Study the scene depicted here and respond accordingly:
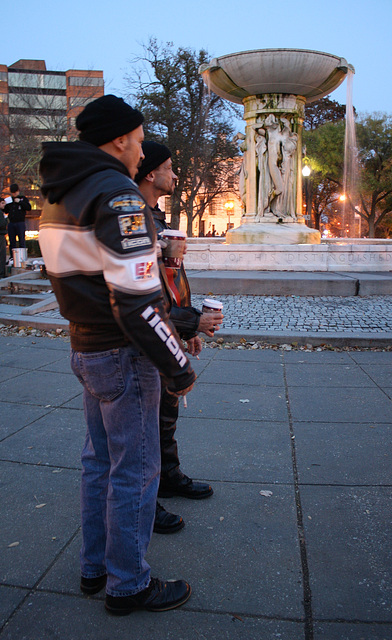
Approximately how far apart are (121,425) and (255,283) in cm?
850

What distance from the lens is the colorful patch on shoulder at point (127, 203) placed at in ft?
5.73

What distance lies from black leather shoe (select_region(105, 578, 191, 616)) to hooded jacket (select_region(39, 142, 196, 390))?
0.87m

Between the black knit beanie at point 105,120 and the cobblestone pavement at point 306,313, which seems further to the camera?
the cobblestone pavement at point 306,313

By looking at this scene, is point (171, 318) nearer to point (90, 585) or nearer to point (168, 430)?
point (168, 430)

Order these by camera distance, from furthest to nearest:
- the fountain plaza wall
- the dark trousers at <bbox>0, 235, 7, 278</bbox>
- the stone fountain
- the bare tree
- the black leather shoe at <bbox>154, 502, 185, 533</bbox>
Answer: the bare tree < the stone fountain < the dark trousers at <bbox>0, 235, 7, 278</bbox> < the fountain plaza wall < the black leather shoe at <bbox>154, 502, 185, 533</bbox>

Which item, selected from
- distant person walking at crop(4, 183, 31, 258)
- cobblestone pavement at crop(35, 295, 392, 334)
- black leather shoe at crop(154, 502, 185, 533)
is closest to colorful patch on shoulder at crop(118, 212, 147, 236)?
black leather shoe at crop(154, 502, 185, 533)

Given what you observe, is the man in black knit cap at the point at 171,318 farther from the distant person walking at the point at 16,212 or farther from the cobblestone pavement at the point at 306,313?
the distant person walking at the point at 16,212

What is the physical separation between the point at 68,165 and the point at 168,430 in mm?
1679

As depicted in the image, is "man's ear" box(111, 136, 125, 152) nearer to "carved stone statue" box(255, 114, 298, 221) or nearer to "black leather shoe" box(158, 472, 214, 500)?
"black leather shoe" box(158, 472, 214, 500)

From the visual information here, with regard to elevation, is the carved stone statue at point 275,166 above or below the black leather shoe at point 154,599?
above

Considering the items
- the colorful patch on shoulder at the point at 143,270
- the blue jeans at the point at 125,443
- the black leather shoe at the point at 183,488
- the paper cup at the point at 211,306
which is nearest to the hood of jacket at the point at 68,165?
the colorful patch on shoulder at the point at 143,270

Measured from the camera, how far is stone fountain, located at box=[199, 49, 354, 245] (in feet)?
42.7

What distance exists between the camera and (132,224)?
1757 millimetres

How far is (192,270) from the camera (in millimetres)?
12508
